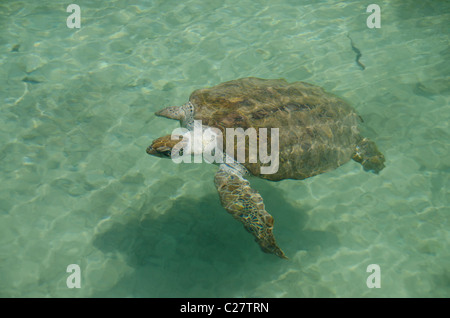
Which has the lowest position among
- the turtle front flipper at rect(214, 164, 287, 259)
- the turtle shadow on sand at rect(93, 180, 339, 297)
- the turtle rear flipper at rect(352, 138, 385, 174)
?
the turtle shadow on sand at rect(93, 180, 339, 297)

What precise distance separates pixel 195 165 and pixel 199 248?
160cm

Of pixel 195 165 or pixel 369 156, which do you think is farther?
pixel 195 165

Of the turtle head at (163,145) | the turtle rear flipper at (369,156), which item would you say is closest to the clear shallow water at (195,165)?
the turtle rear flipper at (369,156)

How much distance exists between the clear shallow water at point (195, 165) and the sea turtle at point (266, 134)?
945 millimetres

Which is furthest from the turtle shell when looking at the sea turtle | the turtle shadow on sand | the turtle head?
the turtle shadow on sand

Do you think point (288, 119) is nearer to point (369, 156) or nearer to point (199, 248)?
point (369, 156)

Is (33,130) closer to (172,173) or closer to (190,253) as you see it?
(172,173)

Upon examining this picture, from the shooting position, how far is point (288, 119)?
477cm

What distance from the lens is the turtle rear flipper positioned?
5.76 metres

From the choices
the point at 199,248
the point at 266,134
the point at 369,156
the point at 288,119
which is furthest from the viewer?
the point at 369,156

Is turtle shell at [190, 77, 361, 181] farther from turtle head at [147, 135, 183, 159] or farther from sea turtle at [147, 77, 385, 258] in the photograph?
turtle head at [147, 135, 183, 159]

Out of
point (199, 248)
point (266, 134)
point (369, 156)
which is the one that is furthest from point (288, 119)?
point (199, 248)

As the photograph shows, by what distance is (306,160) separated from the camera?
476 cm

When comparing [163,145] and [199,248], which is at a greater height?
[163,145]
